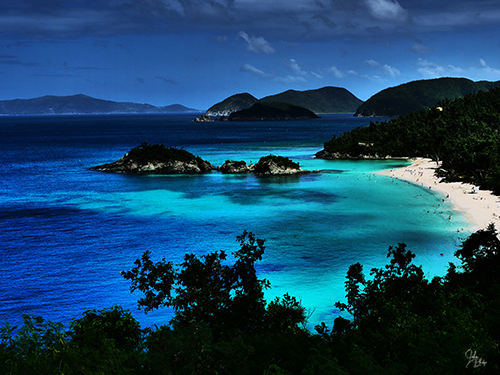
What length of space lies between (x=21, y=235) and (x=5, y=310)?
72.1 feet

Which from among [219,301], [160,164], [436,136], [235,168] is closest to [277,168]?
[235,168]

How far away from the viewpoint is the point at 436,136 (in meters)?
116

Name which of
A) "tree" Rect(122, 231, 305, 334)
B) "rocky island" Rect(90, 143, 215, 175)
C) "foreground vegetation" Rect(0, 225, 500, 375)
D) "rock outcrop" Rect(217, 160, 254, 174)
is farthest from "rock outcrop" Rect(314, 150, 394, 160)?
"tree" Rect(122, 231, 305, 334)

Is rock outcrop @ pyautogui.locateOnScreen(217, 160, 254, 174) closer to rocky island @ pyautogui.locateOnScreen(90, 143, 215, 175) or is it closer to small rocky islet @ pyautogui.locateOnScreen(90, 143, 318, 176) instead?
small rocky islet @ pyautogui.locateOnScreen(90, 143, 318, 176)

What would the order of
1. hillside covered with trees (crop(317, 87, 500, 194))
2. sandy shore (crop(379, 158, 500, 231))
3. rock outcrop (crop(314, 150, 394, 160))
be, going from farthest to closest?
1. rock outcrop (crop(314, 150, 394, 160))
2. hillside covered with trees (crop(317, 87, 500, 194))
3. sandy shore (crop(379, 158, 500, 231))

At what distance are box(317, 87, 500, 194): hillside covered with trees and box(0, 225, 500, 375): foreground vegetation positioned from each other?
65.0 metres

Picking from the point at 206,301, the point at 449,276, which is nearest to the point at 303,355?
the point at 206,301

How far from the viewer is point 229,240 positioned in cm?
4944

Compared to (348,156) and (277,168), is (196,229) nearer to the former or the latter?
(277,168)

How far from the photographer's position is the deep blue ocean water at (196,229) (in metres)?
35.9

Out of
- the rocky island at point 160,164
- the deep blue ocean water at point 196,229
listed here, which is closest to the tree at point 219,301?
the deep blue ocean water at point 196,229

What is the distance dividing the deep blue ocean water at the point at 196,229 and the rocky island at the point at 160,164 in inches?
191

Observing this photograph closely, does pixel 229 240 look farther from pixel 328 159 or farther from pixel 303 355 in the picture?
pixel 328 159

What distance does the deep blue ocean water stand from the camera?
3588 centimetres
